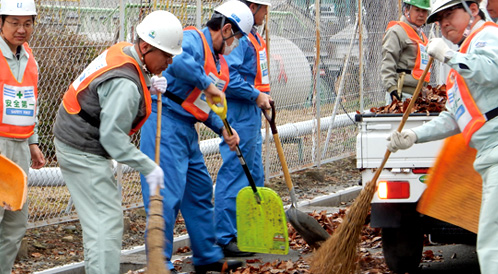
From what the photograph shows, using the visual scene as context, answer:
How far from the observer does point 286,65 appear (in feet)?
36.3

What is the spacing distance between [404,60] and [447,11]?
3633 millimetres

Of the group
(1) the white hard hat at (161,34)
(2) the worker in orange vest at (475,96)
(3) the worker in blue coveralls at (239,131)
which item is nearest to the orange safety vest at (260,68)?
(3) the worker in blue coveralls at (239,131)

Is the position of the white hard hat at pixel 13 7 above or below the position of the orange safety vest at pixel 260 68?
above

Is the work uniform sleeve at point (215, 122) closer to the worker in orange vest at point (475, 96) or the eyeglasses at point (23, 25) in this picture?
the eyeglasses at point (23, 25)

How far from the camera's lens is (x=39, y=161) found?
6.62 meters

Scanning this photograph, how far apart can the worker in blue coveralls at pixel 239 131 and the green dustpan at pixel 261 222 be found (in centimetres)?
57

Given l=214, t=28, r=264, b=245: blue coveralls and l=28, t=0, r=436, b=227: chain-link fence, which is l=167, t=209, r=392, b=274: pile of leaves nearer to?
l=214, t=28, r=264, b=245: blue coveralls

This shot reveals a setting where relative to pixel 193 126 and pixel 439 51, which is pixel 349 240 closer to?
pixel 193 126

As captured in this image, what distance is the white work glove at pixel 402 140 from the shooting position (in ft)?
18.8

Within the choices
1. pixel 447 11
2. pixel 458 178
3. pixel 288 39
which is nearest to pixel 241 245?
pixel 458 178

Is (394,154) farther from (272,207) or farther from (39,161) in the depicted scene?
(39,161)

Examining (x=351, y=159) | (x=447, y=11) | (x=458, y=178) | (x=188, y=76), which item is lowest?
(x=351, y=159)

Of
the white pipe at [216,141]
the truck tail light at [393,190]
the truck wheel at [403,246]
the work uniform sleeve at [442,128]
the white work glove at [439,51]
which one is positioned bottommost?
the truck wheel at [403,246]

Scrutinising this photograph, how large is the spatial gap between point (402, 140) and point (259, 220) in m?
1.79
